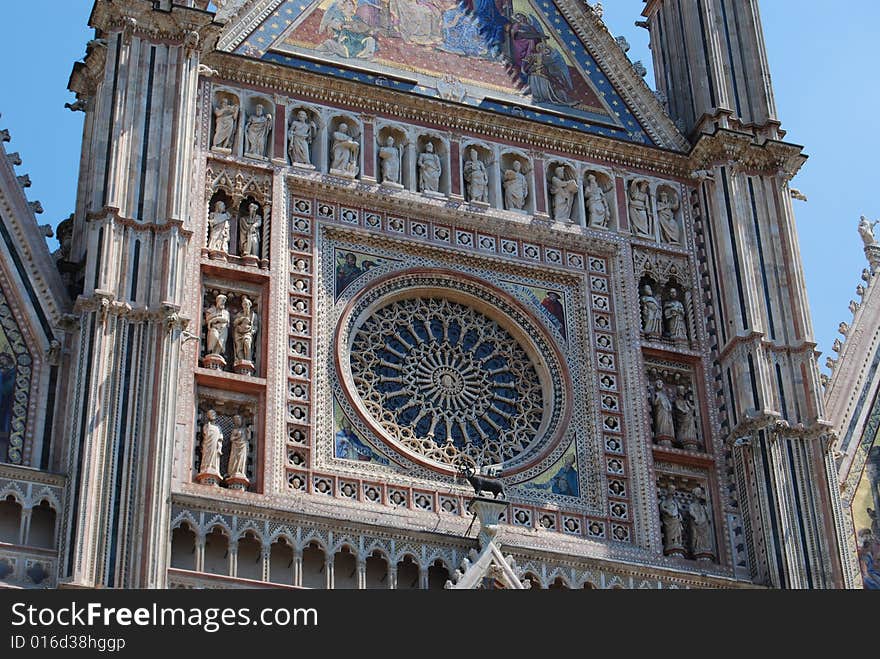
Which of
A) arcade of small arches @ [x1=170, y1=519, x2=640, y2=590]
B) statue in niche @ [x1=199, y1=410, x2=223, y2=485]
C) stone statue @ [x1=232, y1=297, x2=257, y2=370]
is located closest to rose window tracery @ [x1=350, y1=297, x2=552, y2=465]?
stone statue @ [x1=232, y1=297, x2=257, y2=370]

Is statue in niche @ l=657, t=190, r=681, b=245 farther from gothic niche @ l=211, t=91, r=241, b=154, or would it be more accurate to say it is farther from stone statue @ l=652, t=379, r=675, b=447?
gothic niche @ l=211, t=91, r=241, b=154

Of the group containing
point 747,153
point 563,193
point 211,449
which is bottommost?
point 211,449

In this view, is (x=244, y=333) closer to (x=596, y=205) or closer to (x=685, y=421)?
(x=596, y=205)

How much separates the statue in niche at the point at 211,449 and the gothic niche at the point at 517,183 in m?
4.77

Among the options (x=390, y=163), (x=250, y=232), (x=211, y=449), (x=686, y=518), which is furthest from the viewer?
(x=390, y=163)

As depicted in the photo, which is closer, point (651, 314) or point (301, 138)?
point (301, 138)

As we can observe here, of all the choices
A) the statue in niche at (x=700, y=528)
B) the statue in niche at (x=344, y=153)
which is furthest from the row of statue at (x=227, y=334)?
the statue in niche at (x=700, y=528)

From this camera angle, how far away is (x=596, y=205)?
81.2ft

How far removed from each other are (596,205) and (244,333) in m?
4.89

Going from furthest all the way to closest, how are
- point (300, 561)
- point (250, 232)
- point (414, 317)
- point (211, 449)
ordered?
1. point (414, 317)
2. point (250, 232)
3. point (211, 449)
4. point (300, 561)

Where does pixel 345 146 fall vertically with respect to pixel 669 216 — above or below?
above

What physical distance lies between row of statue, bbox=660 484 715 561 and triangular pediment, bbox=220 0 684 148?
479 cm

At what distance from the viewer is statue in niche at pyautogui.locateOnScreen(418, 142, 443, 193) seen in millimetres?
24016

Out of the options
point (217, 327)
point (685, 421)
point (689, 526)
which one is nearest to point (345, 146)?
point (217, 327)
